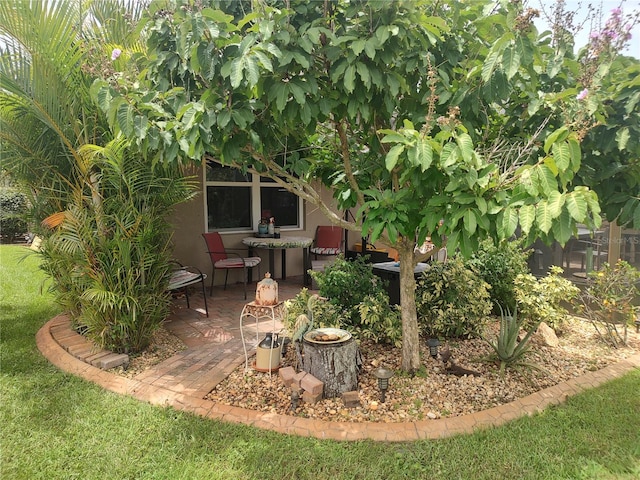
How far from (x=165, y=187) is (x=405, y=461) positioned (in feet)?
10.6

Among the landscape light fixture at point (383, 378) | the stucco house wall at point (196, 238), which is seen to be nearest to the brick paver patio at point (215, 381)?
the landscape light fixture at point (383, 378)

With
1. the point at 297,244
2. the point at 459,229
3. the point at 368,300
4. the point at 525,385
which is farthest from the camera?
the point at 297,244

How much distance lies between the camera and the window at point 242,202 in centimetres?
716

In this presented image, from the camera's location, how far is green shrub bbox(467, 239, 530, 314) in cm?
496

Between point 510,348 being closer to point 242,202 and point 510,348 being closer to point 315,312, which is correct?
point 315,312

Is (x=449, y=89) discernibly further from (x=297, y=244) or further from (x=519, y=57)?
(x=297, y=244)

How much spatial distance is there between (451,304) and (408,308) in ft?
3.12

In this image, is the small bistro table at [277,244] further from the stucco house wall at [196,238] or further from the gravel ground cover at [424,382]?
the gravel ground cover at [424,382]

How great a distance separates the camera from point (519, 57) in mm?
2104

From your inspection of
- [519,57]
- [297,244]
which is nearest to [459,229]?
[519,57]

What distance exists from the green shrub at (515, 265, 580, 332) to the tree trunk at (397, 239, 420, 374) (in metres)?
1.77

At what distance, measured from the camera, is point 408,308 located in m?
3.43

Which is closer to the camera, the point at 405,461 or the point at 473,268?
the point at 405,461

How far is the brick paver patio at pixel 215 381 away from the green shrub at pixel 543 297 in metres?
0.75
